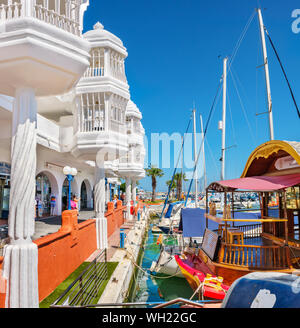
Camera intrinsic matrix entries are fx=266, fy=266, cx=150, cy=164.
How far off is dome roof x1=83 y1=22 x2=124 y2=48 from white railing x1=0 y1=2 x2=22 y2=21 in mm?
6859

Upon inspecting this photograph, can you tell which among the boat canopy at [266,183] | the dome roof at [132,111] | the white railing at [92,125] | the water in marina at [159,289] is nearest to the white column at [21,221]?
the water in marina at [159,289]

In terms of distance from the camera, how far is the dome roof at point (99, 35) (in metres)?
12.5

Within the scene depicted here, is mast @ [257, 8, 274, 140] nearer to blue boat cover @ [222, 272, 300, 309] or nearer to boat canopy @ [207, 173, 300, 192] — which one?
boat canopy @ [207, 173, 300, 192]

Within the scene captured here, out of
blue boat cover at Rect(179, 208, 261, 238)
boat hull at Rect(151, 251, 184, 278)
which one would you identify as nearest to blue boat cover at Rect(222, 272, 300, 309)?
boat hull at Rect(151, 251, 184, 278)

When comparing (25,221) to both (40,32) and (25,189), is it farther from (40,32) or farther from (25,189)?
(40,32)

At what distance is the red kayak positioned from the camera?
7492 mm

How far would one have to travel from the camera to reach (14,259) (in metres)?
5.72

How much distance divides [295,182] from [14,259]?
25.2ft

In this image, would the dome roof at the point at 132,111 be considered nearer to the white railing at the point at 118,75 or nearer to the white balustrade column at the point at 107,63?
the white railing at the point at 118,75

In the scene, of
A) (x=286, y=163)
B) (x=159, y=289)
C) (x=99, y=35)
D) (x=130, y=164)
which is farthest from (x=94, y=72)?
(x=130, y=164)

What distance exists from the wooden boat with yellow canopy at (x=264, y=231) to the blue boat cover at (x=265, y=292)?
504 centimetres

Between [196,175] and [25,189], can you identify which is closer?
[25,189]

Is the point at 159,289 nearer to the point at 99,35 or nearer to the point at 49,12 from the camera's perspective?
the point at 49,12
